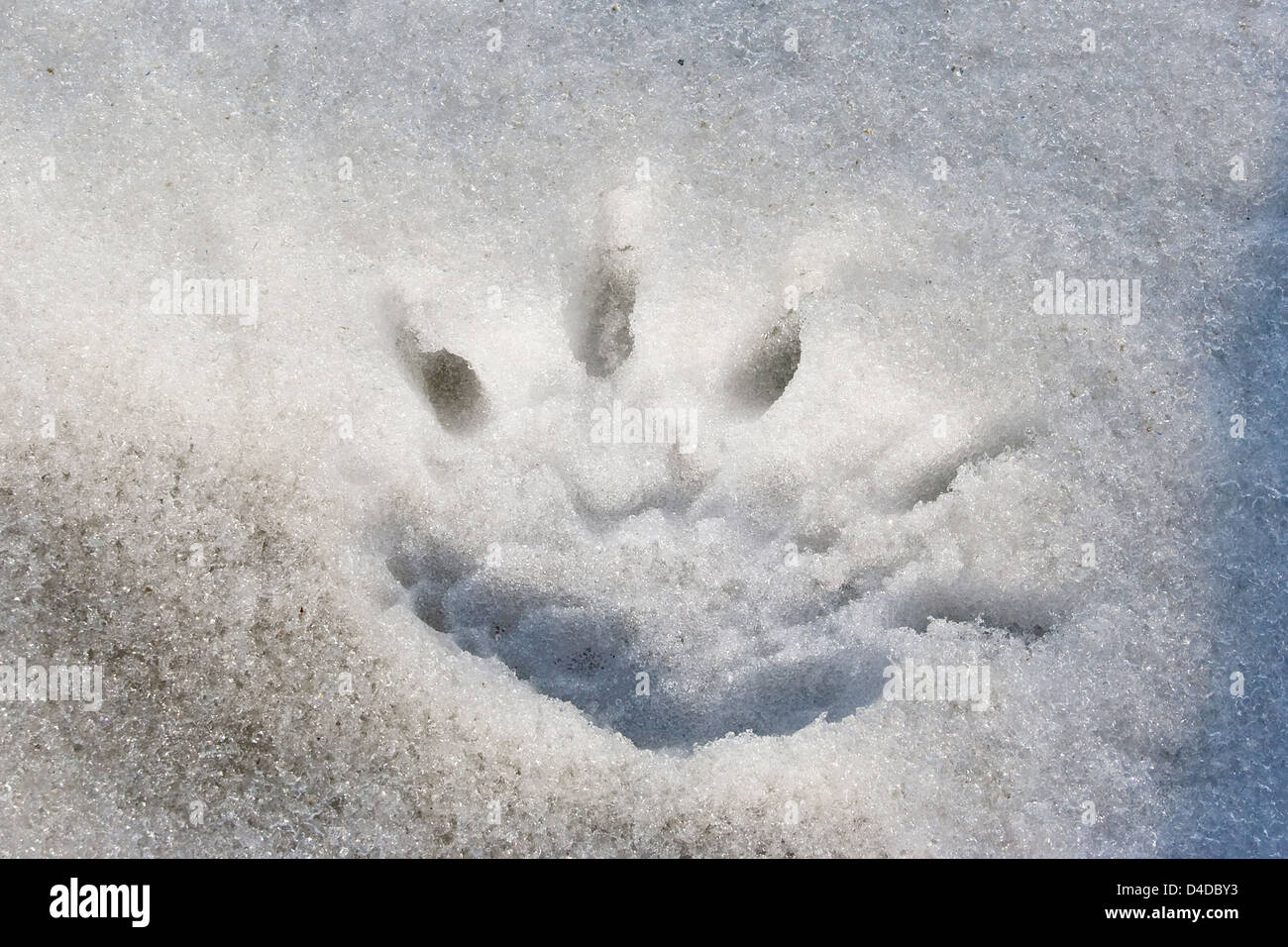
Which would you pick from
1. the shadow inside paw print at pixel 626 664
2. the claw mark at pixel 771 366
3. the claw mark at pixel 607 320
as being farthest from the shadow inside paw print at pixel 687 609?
the claw mark at pixel 771 366

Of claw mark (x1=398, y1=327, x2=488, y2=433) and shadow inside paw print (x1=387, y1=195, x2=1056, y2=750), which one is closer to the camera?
shadow inside paw print (x1=387, y1=195, x2=1056, y2=750)

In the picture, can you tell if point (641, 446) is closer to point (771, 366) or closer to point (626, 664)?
point (771, 366)

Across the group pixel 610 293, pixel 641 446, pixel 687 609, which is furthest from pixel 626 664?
pixel 610 293

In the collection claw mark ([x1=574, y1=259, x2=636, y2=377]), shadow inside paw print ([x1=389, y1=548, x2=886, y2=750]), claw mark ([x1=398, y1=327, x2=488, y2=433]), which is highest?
claw mark ([x1=574, y1=259, x2=636, y2=377])

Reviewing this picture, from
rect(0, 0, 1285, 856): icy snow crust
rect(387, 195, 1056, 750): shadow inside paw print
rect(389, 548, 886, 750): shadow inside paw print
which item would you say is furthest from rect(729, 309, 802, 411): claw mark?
rect(389, 548, 886, 750): shadow inside paw print

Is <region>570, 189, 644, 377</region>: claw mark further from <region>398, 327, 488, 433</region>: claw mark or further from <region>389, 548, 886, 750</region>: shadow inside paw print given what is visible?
<region>389, 548, 886, 750</region>: shadow inside paw print

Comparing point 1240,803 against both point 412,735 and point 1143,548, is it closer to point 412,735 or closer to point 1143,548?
point 1143,548

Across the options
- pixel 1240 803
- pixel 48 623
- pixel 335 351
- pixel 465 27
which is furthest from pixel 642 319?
pixel 1240 803

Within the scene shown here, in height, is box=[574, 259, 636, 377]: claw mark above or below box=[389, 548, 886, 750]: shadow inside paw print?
above
